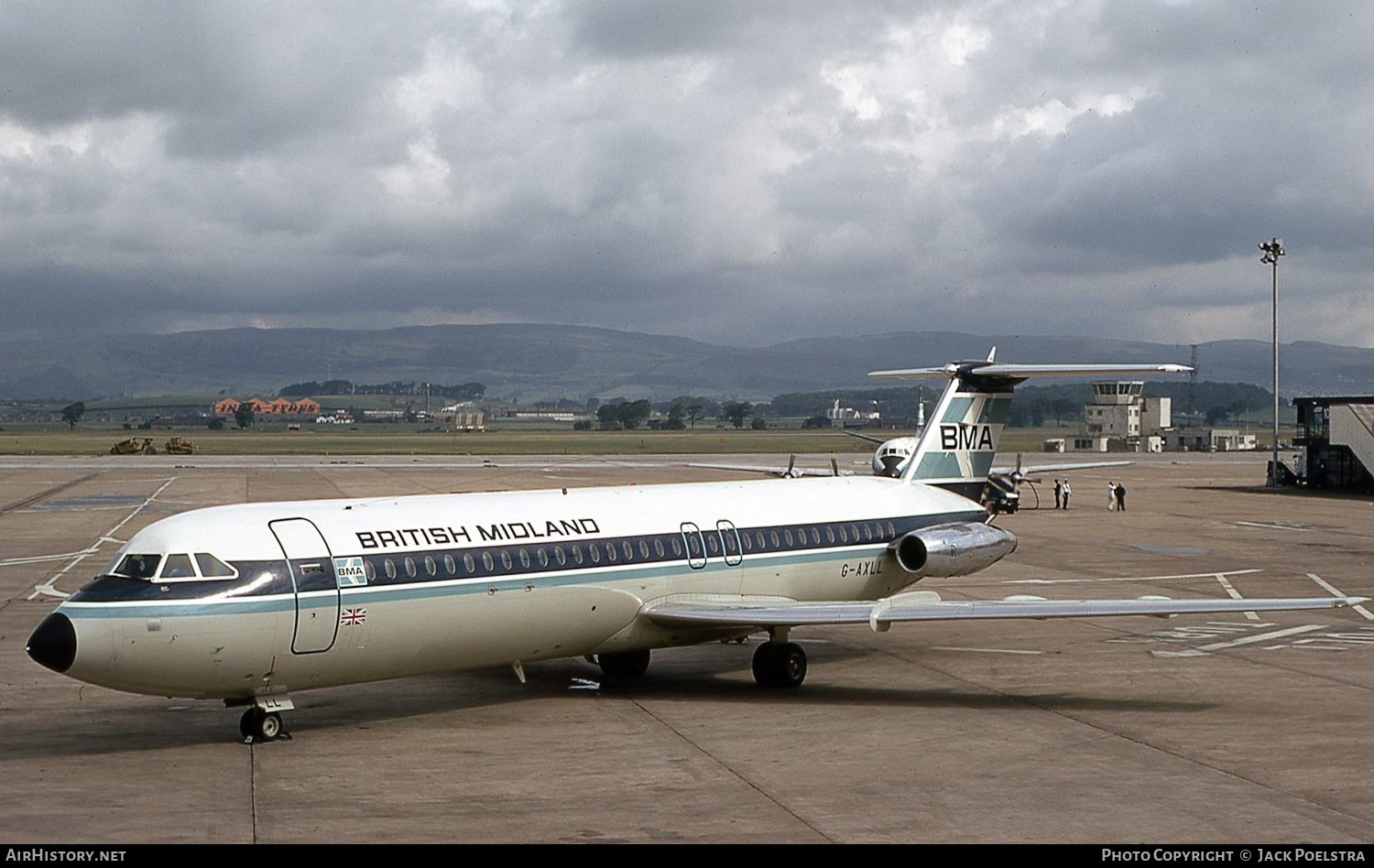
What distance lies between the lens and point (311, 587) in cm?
1952

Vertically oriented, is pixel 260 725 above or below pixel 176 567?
below

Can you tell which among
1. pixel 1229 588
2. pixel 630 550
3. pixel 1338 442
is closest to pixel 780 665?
pixel 630 550

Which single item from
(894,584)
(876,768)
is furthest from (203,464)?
(876,768)

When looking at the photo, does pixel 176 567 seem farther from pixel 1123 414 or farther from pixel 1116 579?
pixel 1123 414

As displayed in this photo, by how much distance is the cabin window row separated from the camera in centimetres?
2072

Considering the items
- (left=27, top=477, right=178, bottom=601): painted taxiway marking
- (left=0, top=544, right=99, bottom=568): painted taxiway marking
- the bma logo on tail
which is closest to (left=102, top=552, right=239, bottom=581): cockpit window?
the bma logo on tail

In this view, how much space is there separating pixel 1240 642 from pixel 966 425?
662 cm

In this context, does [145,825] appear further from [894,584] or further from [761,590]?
[894,584]

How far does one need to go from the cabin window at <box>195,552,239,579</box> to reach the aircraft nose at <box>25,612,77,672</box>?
1.66m

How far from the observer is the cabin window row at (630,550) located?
68.0 feet

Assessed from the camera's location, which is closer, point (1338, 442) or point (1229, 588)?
point (1229, 588)

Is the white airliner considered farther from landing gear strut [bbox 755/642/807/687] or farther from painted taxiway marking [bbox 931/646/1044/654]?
painted taxiway marking [bbox 931/646/1044/654]

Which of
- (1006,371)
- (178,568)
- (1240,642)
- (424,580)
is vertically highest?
(1006,371)
